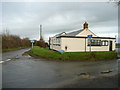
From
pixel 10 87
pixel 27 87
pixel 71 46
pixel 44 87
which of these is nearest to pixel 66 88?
pixel 44 87

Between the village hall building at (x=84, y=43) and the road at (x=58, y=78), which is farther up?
the village hall building at (x=84, y=43)

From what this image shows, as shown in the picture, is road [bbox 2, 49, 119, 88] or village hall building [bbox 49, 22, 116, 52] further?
village hall building [bbox 49, 22, 116, 52]

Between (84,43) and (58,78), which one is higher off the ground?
(84,43)

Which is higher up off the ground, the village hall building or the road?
the village hall building

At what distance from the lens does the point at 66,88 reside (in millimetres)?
4547

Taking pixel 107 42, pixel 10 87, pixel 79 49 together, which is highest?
pixel 107 42

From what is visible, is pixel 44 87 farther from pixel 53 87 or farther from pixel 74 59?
pixel 74 59

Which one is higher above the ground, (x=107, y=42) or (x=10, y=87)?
(x=107, y=42)

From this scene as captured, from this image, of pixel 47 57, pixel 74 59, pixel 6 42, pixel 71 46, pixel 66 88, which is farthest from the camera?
pixel 6 42

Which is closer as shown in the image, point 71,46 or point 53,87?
point 53,87

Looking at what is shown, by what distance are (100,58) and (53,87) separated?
10046 mm

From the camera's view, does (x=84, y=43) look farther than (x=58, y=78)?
Yes

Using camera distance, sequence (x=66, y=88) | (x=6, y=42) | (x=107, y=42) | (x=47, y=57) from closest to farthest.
Answer: (x=66, y=88) < (x=47, y=57) < (x=107, y=42) < (x=6, y=42)

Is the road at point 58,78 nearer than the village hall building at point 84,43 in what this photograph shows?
Yes
